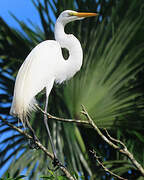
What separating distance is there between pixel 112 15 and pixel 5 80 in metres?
1.27

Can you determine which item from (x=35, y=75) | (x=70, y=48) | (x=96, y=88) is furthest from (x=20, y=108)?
(x=96, y=88)

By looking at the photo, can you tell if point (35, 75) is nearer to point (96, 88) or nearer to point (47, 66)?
point (47, 66)

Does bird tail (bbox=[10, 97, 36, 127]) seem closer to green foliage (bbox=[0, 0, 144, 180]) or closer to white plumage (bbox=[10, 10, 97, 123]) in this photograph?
white plumage (bbox=[10, 10, 97, 123])

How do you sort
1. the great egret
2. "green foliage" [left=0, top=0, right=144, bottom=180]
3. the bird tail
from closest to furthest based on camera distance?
Answer: the bird tail
the great egret
"green foliage" [left=0, top=0, right=144, bottom=180]

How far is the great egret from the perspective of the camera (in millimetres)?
2162

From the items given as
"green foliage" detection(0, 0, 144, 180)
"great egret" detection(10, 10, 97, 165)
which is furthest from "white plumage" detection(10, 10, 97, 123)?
"green foliage" detection(0, 0, 144, 180)

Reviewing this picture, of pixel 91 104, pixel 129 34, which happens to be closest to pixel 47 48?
pixel 91 104

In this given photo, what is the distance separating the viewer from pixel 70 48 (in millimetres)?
2236

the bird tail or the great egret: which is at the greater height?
the great egret

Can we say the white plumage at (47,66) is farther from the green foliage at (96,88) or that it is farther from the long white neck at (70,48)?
the green foliage at (96,88)

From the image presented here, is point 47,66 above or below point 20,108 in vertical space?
above

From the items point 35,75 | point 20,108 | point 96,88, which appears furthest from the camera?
point 96,88

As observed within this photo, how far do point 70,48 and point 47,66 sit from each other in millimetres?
169

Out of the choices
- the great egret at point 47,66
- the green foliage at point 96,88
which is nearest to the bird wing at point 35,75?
the great egret at point 47,66
